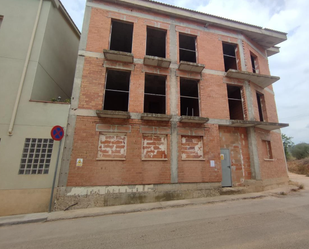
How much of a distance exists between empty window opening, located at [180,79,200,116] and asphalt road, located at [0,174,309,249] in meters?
7.16

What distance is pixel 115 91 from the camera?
34.9 ft

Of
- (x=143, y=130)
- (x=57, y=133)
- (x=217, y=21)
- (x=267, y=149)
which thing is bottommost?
(x=267, y=149)

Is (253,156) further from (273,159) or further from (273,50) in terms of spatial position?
(273,50)

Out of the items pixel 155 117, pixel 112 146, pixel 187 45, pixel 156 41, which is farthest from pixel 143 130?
pixel 187 45

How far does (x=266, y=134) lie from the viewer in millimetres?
9719

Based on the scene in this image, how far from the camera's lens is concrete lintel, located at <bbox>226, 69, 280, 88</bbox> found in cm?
898

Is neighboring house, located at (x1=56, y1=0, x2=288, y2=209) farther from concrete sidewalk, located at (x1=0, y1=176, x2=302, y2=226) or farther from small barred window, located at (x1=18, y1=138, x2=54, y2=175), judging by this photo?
small barred window, located at (x1=18, y1=138, x2=54, y2=175)

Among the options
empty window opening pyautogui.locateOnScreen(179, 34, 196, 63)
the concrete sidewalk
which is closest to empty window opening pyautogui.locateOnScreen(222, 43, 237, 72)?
empty window opening pyautogui.locateOnScreen(179, 34, 196, 63)

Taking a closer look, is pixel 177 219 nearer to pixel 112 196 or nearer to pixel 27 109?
pixel 112 196

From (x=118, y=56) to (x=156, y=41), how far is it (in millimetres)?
4046

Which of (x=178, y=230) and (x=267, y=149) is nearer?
(x=178, y=230)

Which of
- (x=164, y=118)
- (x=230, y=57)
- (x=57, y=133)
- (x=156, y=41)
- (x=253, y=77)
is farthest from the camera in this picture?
(x=230, y=57)

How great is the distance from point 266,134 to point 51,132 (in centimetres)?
1211

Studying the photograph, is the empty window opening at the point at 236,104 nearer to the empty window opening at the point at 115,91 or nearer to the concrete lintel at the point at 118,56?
the concrete lintel at the point at 118,56
